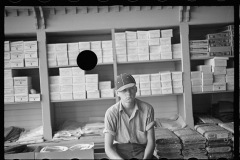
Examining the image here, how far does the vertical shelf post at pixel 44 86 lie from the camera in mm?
2627

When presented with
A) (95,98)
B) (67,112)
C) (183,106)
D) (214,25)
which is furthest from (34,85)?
(214,25)

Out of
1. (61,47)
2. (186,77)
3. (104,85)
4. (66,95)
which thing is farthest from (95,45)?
(186,77)

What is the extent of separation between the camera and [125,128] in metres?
1.82

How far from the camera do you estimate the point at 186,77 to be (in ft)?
9.29

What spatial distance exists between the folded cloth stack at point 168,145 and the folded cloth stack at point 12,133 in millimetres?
1669

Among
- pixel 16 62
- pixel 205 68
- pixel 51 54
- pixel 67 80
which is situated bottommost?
pixel 67 80

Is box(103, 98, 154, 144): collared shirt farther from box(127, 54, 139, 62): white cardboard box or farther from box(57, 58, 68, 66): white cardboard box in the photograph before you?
box(57, 58, 68, 66): white cardboard box

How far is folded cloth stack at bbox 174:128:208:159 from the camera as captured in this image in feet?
7.58

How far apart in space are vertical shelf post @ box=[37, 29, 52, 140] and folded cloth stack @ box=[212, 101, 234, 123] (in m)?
2.26

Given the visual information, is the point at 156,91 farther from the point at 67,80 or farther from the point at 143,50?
the point at 67,80

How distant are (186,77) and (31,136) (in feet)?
6.98

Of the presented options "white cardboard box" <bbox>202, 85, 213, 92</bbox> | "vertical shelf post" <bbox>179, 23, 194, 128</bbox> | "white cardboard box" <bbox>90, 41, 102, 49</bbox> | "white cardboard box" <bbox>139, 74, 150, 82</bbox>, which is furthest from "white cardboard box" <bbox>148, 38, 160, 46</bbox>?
"white cardboard box" <bbox>202, 85, 213, 92</bbox>

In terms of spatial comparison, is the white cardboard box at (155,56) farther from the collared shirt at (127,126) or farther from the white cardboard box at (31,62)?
the white cardboard box at (31,62)

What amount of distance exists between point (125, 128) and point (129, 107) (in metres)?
0.19
